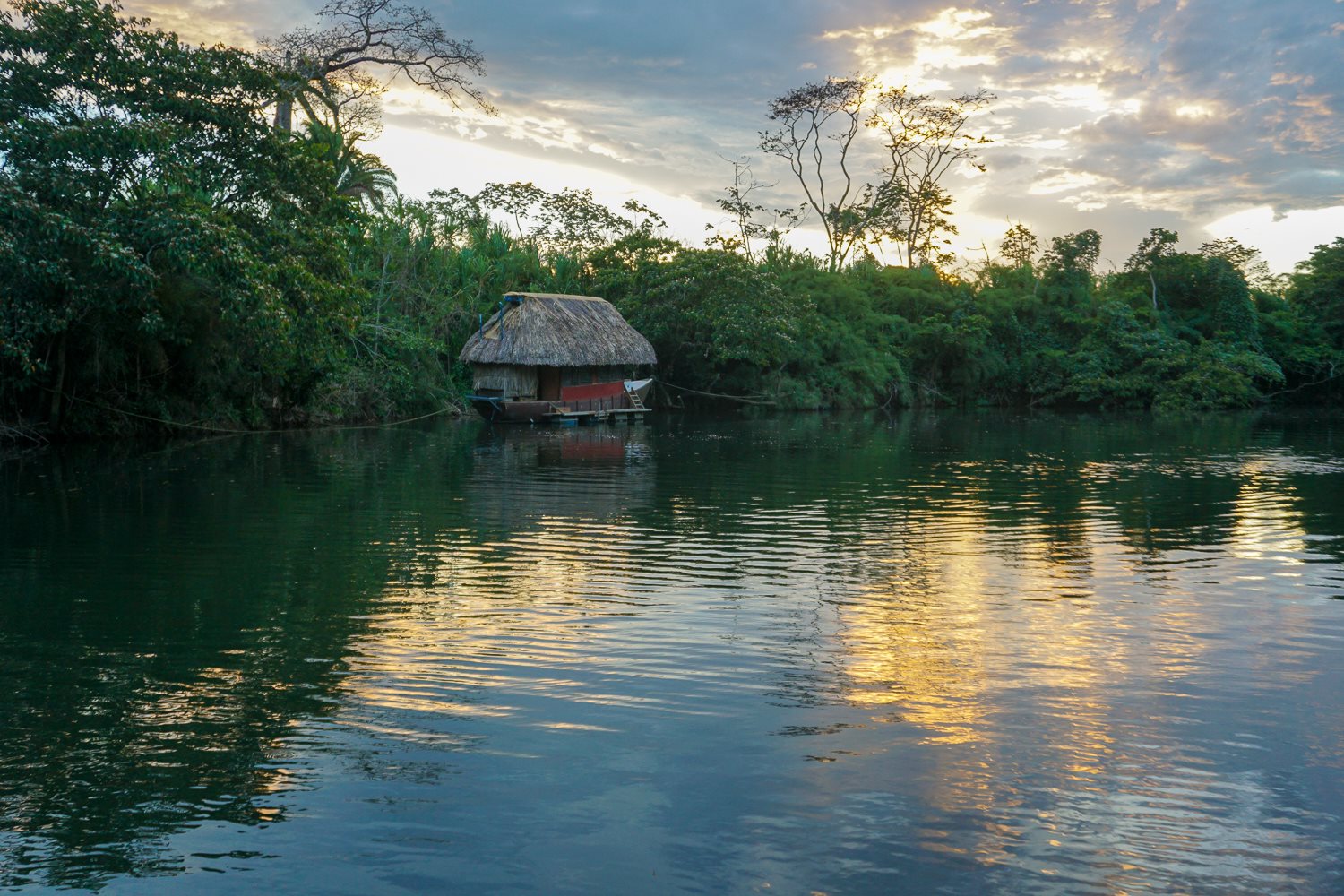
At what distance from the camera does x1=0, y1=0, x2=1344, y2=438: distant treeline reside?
56.8 feet

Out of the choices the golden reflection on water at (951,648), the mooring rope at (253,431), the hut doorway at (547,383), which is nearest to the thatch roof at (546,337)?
the hut doorway at (547,383)

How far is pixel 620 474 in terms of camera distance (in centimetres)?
1723

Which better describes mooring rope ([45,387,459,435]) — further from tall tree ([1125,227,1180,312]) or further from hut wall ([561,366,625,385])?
tall tree ([1125,227,1180,312])

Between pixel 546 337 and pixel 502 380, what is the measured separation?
72.2 inches

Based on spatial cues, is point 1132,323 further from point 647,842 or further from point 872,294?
point 647,842

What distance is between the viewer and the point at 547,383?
110 ft

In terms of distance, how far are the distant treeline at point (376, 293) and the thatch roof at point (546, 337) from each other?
4.84 feet

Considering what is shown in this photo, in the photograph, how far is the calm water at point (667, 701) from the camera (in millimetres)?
3881

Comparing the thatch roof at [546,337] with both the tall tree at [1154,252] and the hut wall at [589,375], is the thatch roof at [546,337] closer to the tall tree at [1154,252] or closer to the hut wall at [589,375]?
the hut wall at [589,375]

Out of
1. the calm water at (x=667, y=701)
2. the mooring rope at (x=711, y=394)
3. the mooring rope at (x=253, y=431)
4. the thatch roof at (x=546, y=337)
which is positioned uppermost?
the thatch roof at (x=546, y=337)

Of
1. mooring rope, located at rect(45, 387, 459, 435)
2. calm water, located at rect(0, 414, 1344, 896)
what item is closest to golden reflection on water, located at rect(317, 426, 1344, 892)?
calm water, located at rect(0, 414, 1344, 896)

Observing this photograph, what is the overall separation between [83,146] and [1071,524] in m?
14.7

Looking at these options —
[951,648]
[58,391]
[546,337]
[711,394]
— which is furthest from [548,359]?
[951,648]

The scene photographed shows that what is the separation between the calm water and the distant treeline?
6.47m
